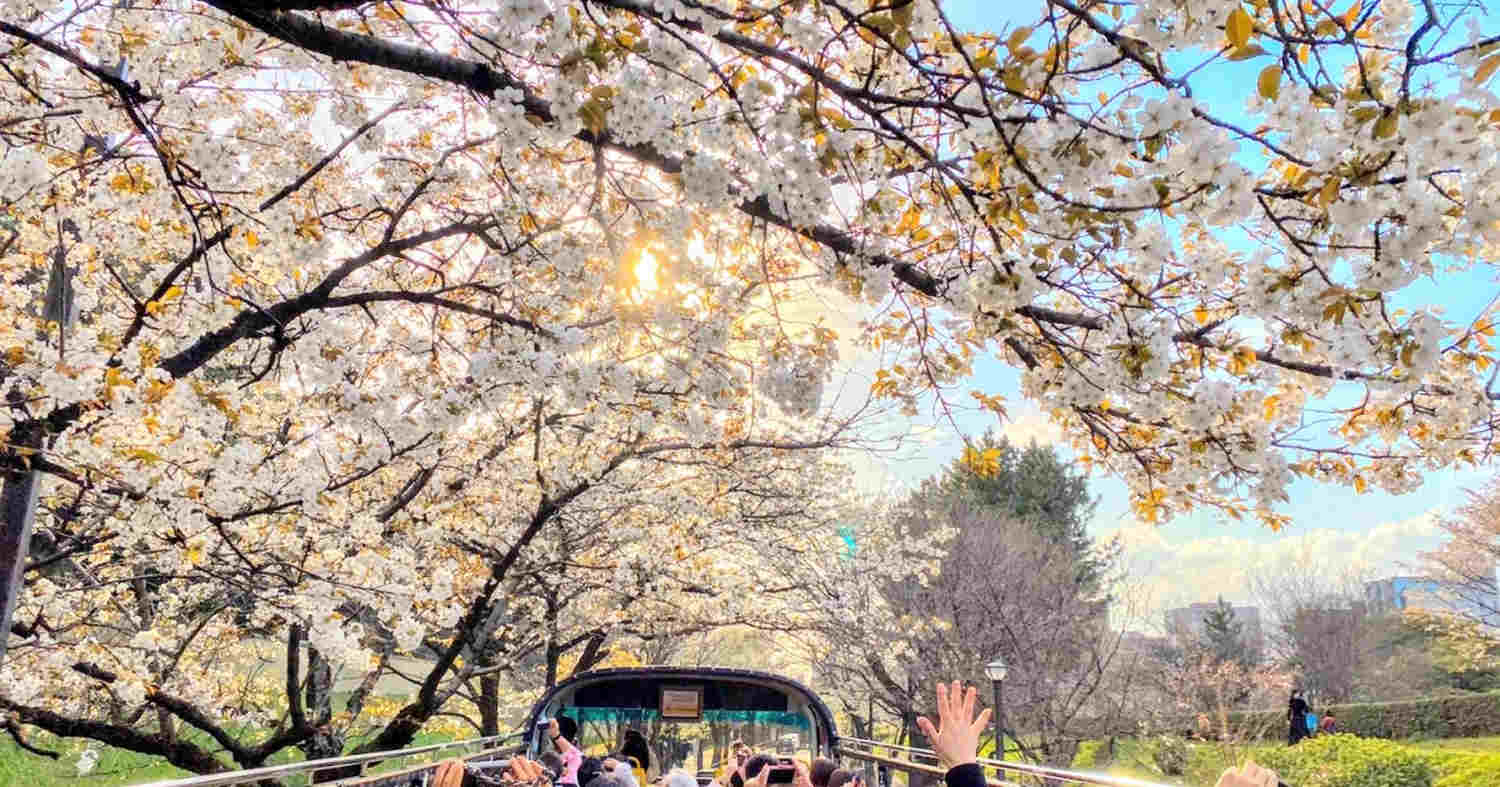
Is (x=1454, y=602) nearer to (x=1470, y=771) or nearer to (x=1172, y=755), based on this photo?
(x=1172, y=755)

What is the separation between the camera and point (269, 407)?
9664mm

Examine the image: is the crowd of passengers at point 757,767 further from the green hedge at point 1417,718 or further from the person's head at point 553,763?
the green hedge at point 1417,718

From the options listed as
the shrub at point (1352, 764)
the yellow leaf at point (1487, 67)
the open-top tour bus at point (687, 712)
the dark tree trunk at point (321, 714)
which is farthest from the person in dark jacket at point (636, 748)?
the shrub at point (1352, 764)

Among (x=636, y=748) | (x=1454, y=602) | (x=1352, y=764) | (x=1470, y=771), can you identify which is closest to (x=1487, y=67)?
(x=636, y=748)

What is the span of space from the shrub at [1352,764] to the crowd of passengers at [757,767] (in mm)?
14063

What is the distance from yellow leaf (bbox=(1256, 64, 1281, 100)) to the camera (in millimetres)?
2879

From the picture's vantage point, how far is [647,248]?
18.0 feet

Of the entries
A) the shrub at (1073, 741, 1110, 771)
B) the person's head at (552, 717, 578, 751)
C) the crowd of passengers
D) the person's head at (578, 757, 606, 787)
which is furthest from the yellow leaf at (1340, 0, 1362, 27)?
the shrub at (1073, 741, 1110, 771)

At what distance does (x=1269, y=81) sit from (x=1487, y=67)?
588 mm

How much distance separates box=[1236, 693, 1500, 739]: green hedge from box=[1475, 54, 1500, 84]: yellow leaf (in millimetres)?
35144

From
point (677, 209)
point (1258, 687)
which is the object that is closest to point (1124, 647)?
point (1258, 687)

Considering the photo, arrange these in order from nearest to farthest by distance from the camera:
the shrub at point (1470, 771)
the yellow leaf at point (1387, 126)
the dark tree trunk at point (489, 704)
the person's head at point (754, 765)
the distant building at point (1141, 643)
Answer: the yellow leaf at point (1387, 126) < the person's head at point (754, 765) < the shrub at point (1470, 771) < the dark tree trunk at point (489, 704) < the distant building at point (1141, 643)

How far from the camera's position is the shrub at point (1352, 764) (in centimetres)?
1706

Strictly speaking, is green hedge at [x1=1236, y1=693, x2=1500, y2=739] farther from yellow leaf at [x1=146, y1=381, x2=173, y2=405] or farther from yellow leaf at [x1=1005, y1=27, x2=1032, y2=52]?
yellow leaf at [x1=146, y1=381, x2=173, y2=405]
